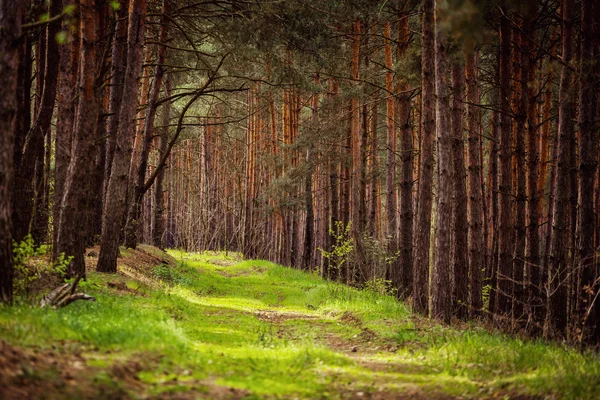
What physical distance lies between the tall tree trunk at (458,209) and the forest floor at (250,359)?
5.40 ft

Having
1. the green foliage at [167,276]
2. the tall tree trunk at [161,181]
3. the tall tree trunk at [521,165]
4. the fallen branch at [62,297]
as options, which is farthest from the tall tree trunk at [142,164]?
the tall tree trunk at [521,165]

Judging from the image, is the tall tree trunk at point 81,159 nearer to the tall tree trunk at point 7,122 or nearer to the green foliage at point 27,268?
the green foliage at point 27,268

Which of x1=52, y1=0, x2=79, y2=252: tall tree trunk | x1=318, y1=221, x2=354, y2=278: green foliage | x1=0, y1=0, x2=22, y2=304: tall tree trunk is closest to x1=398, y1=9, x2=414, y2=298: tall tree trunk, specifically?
x1=318, y1=221, x2=354, y2=278: green foliage

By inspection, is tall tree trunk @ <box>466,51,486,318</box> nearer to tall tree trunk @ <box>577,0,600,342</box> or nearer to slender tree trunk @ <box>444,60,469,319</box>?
slender tree trunk @ <box>444,60,469,319</box>

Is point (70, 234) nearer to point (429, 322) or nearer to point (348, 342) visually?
point (348, 342)

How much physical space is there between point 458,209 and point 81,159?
8318 mm

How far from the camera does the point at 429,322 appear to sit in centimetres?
1027

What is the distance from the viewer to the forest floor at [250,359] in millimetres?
4773

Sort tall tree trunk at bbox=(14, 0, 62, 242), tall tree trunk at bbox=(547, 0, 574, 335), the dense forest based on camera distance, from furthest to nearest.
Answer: tall tree trunk at bbox=(547, 0, 574, 335), tall tree trunk at bbox=(14, 0, 62, 242), the dense forest

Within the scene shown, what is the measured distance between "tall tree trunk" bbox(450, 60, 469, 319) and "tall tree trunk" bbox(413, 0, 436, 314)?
2.13ft

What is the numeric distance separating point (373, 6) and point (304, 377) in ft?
43.3

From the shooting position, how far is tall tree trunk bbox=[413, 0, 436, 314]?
11.9 m

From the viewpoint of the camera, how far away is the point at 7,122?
6645mm

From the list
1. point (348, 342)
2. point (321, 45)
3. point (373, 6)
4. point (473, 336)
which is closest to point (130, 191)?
point (321, 45)
